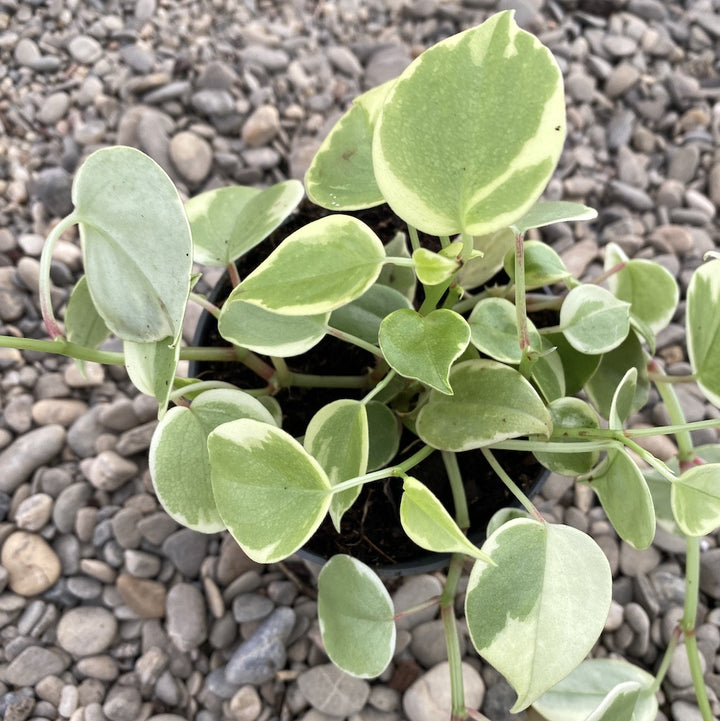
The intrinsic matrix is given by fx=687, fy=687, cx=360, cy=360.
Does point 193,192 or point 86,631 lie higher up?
point 193,192

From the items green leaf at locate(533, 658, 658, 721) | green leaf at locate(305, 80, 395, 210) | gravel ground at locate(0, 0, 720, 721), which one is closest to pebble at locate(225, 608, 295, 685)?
gravel ground at locate(0, 0, 720, 721)

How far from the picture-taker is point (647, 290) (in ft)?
2.22

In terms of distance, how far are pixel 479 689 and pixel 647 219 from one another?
Answer: 0.73 metres

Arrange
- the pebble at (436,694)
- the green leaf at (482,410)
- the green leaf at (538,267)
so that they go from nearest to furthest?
the green leaf at (482,410) < the green leaf at (538,267) < the pebble at (436,694)

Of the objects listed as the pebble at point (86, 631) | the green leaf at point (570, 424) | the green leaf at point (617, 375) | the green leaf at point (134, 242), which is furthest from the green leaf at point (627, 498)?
the pebble at point (86, 631)

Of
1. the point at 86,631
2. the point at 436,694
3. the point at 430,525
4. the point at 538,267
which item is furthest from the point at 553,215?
the point at 86,631

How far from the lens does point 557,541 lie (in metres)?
0.48

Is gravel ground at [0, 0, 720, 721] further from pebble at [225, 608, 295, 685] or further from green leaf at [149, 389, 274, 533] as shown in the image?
green leaf at [149, 389, 274, 533]

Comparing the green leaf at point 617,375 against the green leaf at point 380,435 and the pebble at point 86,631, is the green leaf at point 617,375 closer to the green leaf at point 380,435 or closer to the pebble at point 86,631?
the green leaf at point 380,435

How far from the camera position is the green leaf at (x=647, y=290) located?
666 millimetres

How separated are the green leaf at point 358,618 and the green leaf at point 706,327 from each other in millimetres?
325

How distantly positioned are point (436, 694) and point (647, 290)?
1.62ft

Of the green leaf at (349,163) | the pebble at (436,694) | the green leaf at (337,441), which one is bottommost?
the pebble at (436,694)

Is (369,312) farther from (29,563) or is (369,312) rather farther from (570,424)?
(29,563)
